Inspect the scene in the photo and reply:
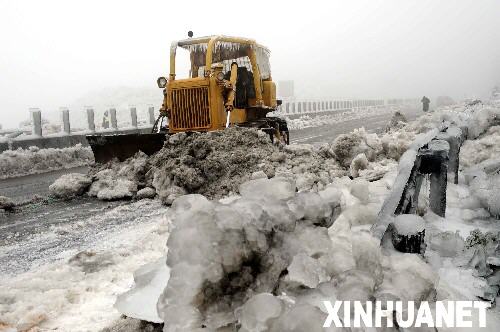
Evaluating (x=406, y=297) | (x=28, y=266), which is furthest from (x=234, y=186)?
(x=406, y=297)

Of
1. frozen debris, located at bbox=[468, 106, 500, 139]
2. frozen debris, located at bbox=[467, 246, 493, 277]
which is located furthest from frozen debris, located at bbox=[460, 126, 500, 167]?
frozen debris, located at bbox=[467, 246, 493, 277]

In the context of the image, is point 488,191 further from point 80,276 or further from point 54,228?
point 54,228

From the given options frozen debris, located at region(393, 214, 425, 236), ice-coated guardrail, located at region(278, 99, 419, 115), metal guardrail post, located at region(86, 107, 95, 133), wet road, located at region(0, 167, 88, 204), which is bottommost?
wet road, located at region(0, 167, 88, 204)

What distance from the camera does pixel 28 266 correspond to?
11.2ft

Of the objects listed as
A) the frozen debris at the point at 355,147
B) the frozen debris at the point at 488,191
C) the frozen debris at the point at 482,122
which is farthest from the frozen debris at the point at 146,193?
the frozen debris at the point at 482,122

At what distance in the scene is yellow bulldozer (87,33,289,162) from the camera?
7598 mm

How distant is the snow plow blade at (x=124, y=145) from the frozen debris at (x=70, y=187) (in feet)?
2.80

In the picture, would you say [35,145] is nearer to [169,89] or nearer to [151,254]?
[169,89]

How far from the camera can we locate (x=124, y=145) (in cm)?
752

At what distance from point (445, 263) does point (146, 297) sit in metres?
1.52

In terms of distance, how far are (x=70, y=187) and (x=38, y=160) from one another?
5602 millimetres

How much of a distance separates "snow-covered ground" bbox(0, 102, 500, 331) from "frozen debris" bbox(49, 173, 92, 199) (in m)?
3.77

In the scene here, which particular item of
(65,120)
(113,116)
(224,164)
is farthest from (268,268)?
(113,116)

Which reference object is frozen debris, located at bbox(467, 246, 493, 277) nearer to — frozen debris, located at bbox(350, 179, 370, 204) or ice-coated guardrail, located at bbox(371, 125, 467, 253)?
ice-coated guardrail, located at bbox(371, 125, 467, 253)
